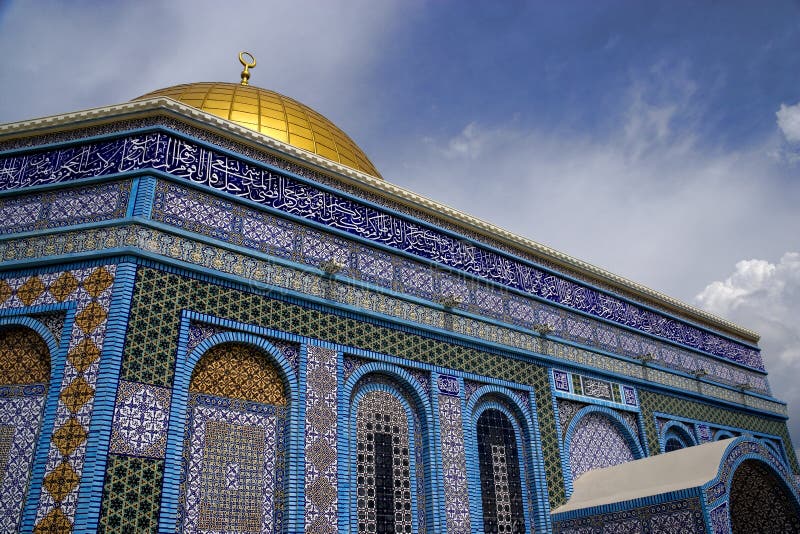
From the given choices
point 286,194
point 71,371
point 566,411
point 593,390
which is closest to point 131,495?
point 71,371

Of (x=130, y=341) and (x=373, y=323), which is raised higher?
(x=373, y=323)

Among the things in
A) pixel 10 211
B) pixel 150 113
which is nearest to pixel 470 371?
pixel 150 113

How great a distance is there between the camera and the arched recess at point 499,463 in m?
8.36

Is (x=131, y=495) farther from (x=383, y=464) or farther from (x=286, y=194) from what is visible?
(x=286, y=194)

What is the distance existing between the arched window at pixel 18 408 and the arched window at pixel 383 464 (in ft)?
10.3

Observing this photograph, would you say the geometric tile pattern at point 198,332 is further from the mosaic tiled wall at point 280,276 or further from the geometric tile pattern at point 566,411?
the geometric tile pattern at point 566,411

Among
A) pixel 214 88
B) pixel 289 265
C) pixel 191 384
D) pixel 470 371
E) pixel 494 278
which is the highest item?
pixel 214 88

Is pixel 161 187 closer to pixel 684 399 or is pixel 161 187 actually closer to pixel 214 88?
pixel 214 88

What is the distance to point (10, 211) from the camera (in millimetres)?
7141

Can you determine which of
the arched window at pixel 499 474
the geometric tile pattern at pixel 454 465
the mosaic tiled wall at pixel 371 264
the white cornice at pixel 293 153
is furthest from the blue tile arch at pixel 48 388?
the arched window at pixel 499 474

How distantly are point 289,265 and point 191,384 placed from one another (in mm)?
1692

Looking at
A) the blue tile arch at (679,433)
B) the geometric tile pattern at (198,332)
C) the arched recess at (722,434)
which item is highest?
the arched recess at (722,434)

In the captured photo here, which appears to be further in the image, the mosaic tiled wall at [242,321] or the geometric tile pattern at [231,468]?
the geometric tile pattern at [231,468]

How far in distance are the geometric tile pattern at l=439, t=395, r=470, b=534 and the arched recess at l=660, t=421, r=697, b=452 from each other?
4.53m
